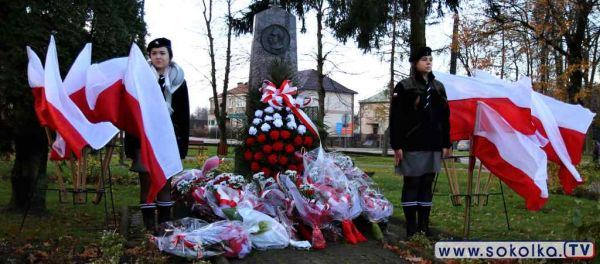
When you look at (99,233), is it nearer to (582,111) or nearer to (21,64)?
(21,64)

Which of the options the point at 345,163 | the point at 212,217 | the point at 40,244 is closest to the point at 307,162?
the point at 345,163

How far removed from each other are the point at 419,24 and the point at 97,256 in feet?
30.4

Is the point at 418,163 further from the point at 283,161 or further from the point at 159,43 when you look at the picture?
the point at 159,43

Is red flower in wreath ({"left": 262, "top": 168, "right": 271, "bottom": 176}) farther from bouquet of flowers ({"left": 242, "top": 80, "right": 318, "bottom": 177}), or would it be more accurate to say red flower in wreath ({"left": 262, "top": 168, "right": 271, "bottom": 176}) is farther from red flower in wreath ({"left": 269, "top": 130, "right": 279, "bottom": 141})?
red flower in wreath ({"left": 269, "top": 130, "right": 279, "bottom": 141})

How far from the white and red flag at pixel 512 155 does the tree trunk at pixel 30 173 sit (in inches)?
182

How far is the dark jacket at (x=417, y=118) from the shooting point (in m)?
5.43

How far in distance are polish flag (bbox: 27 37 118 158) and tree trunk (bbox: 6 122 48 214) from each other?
1489mm

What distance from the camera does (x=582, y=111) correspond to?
628 cm

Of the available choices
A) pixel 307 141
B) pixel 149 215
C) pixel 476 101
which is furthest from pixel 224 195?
pixel 476 101

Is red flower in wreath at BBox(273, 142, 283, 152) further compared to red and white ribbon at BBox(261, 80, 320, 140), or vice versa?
red and white ribbon at BBox(261, 80, 320, 140)

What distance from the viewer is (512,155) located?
213 inches

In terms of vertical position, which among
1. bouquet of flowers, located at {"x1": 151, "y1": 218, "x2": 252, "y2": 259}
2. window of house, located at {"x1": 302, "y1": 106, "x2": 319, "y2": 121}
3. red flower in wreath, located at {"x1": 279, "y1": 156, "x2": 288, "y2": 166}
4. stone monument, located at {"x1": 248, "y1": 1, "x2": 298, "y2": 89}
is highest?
stone monument, located at {"x1": 248, "y1": 1, "x2": 298, "y2": 89}

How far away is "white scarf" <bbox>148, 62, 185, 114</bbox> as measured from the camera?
528cm

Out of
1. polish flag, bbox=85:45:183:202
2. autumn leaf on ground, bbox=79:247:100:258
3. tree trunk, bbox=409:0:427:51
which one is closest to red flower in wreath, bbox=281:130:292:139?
polish flag, bbox=85:45:183:202
